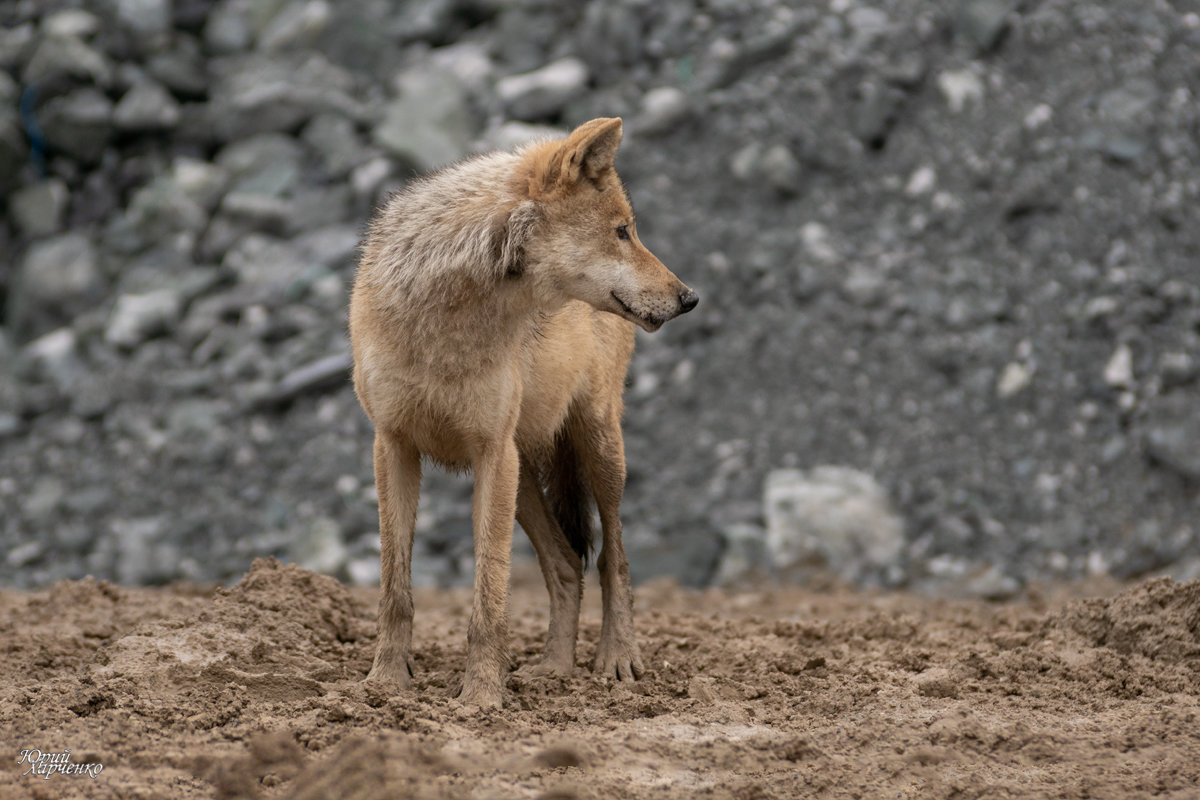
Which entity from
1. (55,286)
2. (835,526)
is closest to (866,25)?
(835,526)

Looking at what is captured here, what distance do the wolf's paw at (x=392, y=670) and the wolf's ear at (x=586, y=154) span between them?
2.23 m

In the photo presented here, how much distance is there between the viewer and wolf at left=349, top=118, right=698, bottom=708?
15.8 feet

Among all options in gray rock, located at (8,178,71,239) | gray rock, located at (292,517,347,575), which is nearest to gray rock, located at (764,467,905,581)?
gray rock, located at (292,517,347,575)

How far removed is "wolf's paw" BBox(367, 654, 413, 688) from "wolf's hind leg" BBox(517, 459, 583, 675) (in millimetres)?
843

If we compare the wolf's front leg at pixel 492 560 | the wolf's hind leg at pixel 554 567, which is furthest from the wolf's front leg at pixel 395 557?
the wolf's hind leg at pixel 554 567

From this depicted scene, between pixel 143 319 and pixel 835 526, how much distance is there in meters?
6.99

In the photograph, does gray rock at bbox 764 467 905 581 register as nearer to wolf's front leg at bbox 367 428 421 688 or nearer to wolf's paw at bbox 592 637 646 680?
wolf's paw at bbox 592 637 646 680

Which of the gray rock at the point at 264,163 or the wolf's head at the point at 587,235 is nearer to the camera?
the wolf's head at the point at 587,235

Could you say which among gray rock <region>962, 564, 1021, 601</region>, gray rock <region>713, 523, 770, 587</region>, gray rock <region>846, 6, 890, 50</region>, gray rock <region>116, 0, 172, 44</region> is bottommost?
gray rock <region>962, 564, 1021, 601</region>

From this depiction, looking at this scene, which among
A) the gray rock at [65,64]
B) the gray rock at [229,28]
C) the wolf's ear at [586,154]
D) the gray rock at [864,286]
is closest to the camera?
the wolf's ear at [586,154]

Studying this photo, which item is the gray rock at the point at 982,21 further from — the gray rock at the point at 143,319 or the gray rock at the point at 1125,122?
the gray rock at the point at 143,319

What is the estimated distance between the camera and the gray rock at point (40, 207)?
39.6ft

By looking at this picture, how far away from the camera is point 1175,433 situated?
915cm

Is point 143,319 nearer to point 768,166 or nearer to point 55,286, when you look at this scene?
point 55,286
